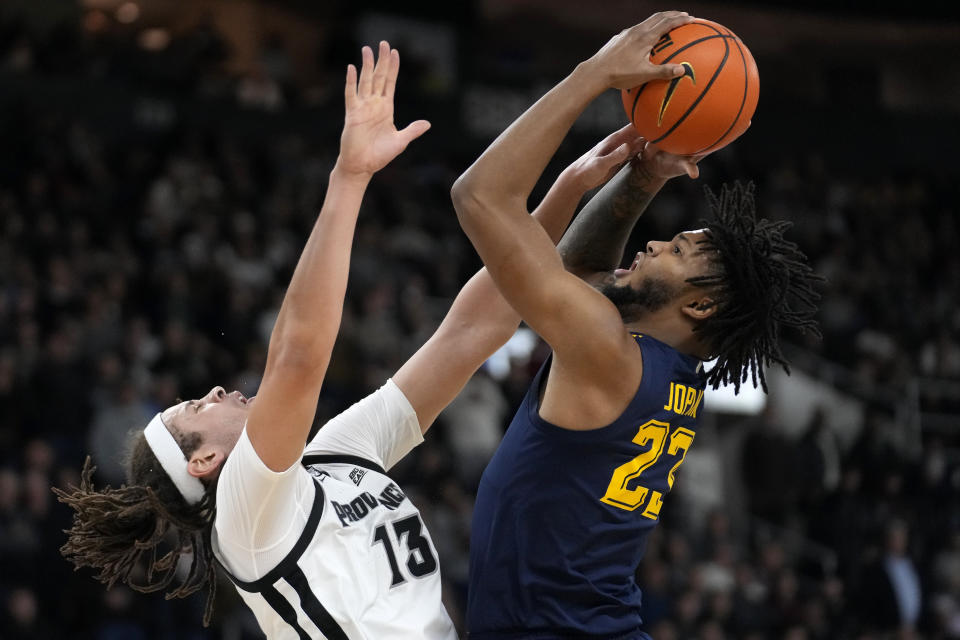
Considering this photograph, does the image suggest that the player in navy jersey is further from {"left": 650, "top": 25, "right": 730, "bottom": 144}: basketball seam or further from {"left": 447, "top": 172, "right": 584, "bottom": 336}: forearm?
{"left": 447, "top": 172, "right": 584, "bottom": 336}: forearm

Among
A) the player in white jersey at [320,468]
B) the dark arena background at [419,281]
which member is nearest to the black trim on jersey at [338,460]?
the player in white jersey at [320,468]

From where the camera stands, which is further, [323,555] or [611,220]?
[611,220]

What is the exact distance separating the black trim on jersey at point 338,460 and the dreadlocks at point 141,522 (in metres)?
0.34

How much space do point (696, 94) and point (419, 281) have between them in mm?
8685

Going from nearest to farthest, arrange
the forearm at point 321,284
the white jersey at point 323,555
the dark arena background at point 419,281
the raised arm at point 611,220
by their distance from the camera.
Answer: the forearm at point 321,284, the white jersey at point 323,555, the raised arm at point 611,220, the dark arena background at point 419,281

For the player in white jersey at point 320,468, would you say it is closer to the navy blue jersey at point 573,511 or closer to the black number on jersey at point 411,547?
the black number on jersey at point 411,547

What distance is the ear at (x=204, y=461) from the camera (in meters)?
3.37

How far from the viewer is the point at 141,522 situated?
3.50 meters

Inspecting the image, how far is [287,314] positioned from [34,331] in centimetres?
647

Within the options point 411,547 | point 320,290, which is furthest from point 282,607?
point 320,290

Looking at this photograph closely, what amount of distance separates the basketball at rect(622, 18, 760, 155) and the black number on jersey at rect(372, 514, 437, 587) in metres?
1.23

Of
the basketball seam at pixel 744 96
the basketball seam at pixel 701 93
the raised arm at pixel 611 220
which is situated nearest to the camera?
the basketball seam at pixel 701 93

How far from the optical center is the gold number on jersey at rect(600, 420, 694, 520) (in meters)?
3.17

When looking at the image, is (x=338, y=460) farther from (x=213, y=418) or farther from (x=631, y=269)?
(x=631, y=269)
